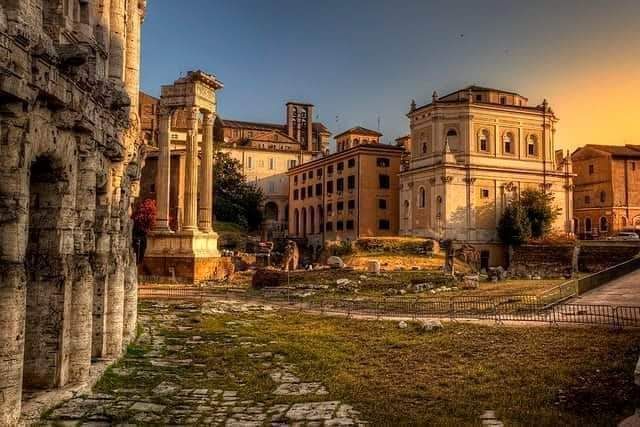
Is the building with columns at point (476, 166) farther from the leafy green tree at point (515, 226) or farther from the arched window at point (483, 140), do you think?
the leafy green tree at point (515, 226)

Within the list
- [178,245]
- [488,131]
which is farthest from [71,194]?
[488,131]

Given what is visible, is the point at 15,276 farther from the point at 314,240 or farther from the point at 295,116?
the point at 295,116

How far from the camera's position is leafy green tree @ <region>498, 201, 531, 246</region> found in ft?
186

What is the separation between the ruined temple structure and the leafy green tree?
45092 millimetres

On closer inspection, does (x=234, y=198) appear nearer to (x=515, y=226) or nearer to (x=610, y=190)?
(x=515, y=226)

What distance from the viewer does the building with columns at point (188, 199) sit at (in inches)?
1599

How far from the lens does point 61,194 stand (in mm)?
12281

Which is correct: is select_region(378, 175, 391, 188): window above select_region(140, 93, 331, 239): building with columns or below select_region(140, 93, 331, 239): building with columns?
below

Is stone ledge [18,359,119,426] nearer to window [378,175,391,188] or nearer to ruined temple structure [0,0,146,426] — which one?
ruined temple structure [0,0,146,426]

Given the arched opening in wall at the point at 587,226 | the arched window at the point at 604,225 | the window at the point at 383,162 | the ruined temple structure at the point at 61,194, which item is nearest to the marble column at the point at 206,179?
the ruined temple structure at the point at 61,194

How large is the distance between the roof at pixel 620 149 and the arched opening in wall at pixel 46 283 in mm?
69716

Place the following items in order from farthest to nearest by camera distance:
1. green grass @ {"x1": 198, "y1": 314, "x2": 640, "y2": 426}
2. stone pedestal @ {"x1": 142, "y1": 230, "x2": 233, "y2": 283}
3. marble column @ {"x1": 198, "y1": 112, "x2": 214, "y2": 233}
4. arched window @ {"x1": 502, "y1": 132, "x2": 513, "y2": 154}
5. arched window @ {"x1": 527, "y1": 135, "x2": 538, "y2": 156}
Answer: arched window @ {"x1": 527, "y1": 135, "x2": 538, "y2": 156}, arched window @ {"x1": 502, "y1": 132, "x2": 513, "y2": 154}, marble column @ {"x1": 198, "y1": 112, "x2": 214, "y2": 233}, stone pedestal @ {"x1": 142, "y1": 230, "x2": 233, "y2": 283}, green grass @ {"x1": 198, "y1": 314, "x2": 640, "y2": 426}

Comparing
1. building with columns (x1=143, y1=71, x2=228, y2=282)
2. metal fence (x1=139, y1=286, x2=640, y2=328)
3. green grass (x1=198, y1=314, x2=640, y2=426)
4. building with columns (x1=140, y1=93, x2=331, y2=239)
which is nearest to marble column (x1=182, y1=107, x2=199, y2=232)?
building with columns (x1=143, y1=71, x2=228, y2=282)

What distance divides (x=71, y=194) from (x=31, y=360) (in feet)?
11.1
